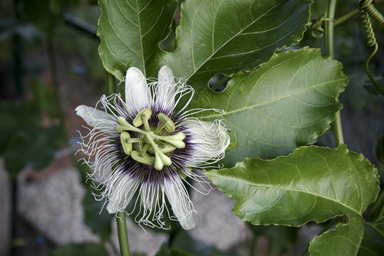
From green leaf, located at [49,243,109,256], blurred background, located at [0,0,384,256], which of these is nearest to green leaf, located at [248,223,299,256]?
blurred background, located at [0,0,384,256]

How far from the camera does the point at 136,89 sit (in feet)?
1.38

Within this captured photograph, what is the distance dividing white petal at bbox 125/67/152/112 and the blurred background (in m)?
0.29

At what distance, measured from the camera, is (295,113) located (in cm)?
41

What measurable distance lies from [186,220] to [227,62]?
225mm

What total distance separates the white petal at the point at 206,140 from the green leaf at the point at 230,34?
0.06m

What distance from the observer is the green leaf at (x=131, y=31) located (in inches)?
16.1

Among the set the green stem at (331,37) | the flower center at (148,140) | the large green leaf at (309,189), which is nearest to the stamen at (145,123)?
the flower center at (148,140)

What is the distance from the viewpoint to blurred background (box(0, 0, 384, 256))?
0.92 meters

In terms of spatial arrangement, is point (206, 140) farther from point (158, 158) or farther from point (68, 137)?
point (68, 137)

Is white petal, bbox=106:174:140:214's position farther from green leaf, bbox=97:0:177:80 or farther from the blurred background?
the blurred background

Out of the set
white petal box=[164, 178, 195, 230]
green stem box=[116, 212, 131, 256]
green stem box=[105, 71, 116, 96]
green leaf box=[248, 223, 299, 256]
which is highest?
green stem box=[105, 71, 116, 96]

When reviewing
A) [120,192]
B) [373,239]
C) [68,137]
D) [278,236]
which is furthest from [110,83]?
[68,137]

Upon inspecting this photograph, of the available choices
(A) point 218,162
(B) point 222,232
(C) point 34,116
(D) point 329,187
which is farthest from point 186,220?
(B) point 222,232

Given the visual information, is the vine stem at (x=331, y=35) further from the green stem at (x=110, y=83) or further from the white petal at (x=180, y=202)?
the green stem at (x=110, y=83)
